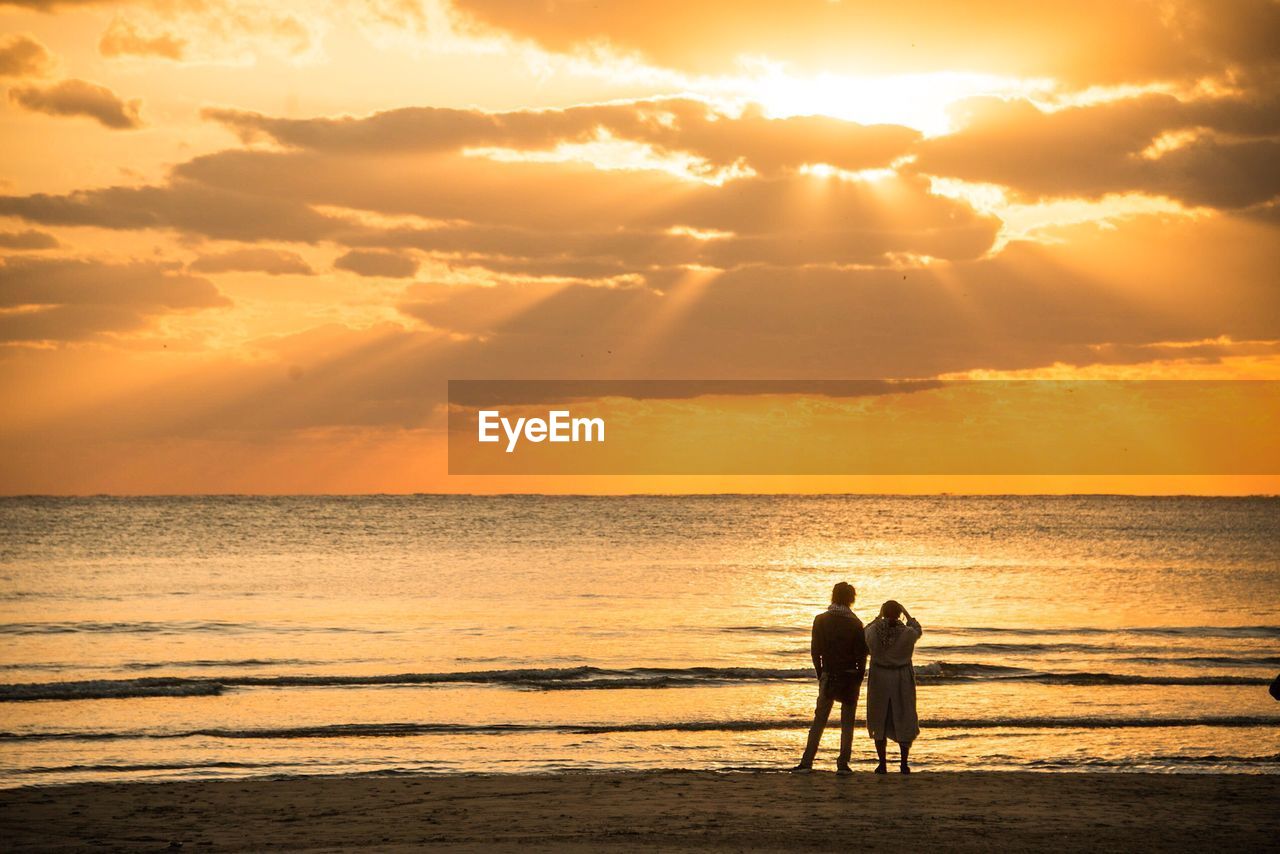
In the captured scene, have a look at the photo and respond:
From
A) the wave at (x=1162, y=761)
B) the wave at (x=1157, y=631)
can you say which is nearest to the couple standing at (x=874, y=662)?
the wave at (x=1162, y=761)

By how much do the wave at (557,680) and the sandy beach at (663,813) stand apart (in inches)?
342

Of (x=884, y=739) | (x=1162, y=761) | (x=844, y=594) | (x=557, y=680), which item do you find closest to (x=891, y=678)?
(x=884, y=739)

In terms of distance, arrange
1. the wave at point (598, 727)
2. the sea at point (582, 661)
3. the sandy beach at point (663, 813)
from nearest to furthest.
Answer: the sandy beach at point (663, 813), the sea at point (582, 661), the wave at point (598, 727)

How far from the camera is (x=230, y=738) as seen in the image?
58.9ft

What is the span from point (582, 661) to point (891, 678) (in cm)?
1351

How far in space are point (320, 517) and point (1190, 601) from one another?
85.7m

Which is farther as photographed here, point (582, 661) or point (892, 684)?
point (582, 661)

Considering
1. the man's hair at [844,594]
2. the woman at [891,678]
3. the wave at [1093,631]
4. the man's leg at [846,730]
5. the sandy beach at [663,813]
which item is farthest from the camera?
the wave at [1093,631]

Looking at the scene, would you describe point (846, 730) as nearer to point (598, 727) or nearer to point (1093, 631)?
point (598, 727)

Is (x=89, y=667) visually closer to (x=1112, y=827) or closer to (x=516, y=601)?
(x=516, y=601)

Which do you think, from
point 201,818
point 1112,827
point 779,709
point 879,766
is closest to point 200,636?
point 779,709

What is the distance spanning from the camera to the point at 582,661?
26.3 m

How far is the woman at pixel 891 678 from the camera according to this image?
13.6m

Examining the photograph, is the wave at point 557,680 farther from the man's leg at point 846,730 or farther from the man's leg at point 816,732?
the man's leg at point 846,730
